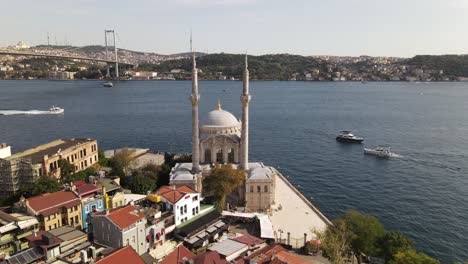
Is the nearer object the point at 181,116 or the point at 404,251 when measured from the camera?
the point at 404,251

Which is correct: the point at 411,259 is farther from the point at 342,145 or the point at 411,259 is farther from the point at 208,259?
the point at 342,145

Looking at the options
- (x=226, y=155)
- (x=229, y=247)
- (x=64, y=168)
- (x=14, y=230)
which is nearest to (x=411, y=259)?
(x=229, y=247)

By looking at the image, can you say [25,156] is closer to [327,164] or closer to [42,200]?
[42,200]

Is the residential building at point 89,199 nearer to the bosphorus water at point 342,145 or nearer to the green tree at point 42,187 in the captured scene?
the green tree at point 42,187

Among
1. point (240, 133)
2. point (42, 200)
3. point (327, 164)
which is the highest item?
point (240, 133)

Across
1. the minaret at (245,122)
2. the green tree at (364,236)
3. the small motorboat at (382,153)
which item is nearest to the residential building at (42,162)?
the minaret at (245,122)

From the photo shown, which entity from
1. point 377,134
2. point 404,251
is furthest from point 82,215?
point 377,134
